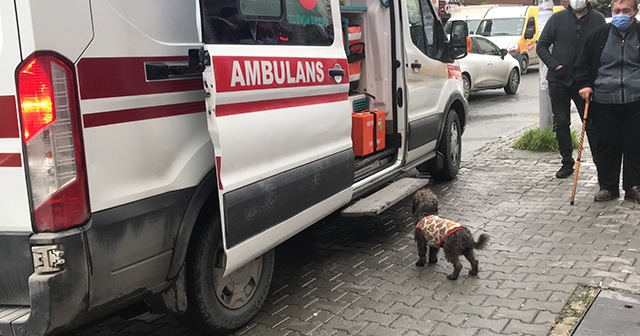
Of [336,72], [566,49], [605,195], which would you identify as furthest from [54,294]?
[566,49]

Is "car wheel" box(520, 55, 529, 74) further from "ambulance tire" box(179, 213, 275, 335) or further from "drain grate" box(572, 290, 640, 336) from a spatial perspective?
"ambulance tire" box(179, 213, 275, 335)

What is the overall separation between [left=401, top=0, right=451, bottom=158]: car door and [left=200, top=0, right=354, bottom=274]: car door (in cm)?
173

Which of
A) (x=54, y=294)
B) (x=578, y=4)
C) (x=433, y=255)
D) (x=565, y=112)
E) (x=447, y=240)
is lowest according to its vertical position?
(x=433, y=255)

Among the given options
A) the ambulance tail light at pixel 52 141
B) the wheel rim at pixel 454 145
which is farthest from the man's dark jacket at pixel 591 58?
the ambulance tail light at pixel 52 141

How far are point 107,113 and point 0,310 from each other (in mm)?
958

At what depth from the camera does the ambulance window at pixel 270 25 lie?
10.5 ft

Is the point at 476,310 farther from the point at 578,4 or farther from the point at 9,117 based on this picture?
the point at 578,4

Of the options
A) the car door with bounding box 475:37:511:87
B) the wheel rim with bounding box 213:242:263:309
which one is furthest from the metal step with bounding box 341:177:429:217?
the car door with bounding box 475:37:511:87

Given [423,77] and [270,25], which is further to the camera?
[423,77]

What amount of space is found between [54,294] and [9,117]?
0.74 meters

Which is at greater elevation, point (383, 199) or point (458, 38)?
point (458, 38)

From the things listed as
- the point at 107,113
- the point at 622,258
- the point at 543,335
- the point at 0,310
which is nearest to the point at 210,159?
the point at 107,113

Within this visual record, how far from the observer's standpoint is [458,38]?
6.78 metres

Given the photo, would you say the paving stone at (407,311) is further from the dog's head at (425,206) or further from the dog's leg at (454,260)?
the dog's head at (425,206)
